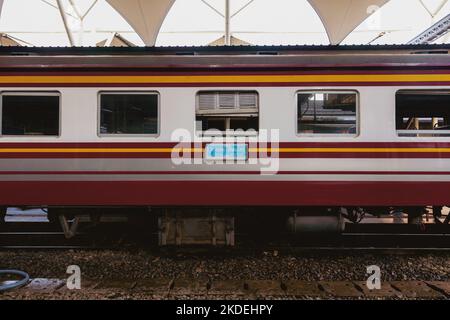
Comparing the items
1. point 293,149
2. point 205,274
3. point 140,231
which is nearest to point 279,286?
point 205,274

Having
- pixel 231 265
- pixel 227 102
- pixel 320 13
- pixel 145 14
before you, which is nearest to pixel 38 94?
pixel 227 102

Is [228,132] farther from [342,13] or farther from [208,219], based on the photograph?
[342,13]

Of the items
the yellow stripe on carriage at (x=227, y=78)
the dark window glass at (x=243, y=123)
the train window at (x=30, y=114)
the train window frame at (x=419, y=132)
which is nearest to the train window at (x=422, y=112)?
the train window frame at (x=419, y=132)

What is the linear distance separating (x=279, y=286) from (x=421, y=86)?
12.1ft

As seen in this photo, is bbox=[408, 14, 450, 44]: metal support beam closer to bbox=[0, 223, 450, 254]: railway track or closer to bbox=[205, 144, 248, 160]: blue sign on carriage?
bbox=[0, 223, 450, 254]: railway track

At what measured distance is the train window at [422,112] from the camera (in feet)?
18.3

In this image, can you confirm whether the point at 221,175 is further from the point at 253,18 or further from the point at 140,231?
the point at 253,18

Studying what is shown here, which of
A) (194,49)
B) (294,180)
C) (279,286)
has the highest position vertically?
(194,49)

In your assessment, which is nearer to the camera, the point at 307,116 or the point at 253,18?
the point at 307,116

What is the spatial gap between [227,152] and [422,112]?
3113mm

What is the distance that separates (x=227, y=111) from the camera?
5605 mm

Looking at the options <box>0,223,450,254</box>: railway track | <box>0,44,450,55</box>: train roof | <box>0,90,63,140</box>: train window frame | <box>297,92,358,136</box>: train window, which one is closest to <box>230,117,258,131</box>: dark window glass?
<box>297,92,358,136</box>: train window

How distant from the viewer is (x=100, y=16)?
26.4 meters

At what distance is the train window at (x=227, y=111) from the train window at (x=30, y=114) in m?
2.29
